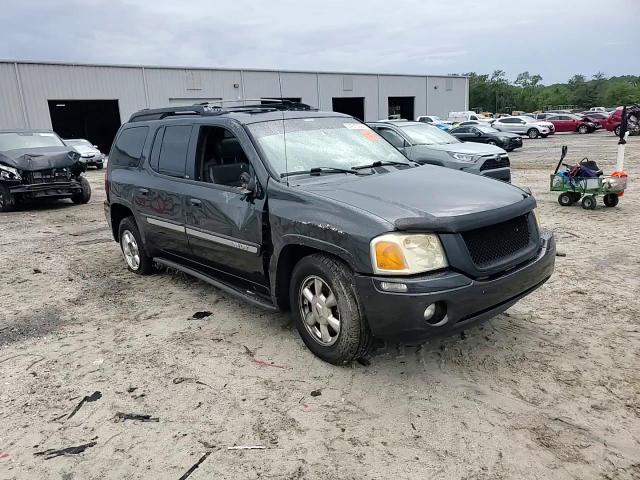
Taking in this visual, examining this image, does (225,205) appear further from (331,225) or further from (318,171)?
(331,225)

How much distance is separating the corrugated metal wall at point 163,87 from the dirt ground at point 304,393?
86.6 ft

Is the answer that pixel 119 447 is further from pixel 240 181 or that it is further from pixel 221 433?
pixel 240 181

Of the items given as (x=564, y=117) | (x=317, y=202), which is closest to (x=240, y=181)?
(x=317, y=202)

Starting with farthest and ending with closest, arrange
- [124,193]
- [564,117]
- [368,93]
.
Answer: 1. [368,93]
2. [564,117]
3. [124,193]

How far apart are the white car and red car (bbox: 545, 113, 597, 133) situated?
2.77 meters

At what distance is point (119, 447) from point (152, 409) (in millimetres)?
392

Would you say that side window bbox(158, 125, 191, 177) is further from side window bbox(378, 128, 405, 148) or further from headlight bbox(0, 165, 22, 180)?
headlight bbox(0, 165, 22, 180)

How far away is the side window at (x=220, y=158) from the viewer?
453cm

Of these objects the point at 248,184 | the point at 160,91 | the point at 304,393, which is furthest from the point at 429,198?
the point at 160,91

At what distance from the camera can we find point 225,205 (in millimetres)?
4355

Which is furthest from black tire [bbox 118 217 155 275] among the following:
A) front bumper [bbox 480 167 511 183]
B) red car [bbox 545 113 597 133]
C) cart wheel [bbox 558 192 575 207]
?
red car [bbox 545 113 597 133]

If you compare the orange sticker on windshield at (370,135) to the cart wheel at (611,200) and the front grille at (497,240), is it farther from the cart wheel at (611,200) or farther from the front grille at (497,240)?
the cart wheel at (611,200)

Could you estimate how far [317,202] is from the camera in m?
3.59

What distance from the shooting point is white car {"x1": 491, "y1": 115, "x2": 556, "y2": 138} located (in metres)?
34.2
